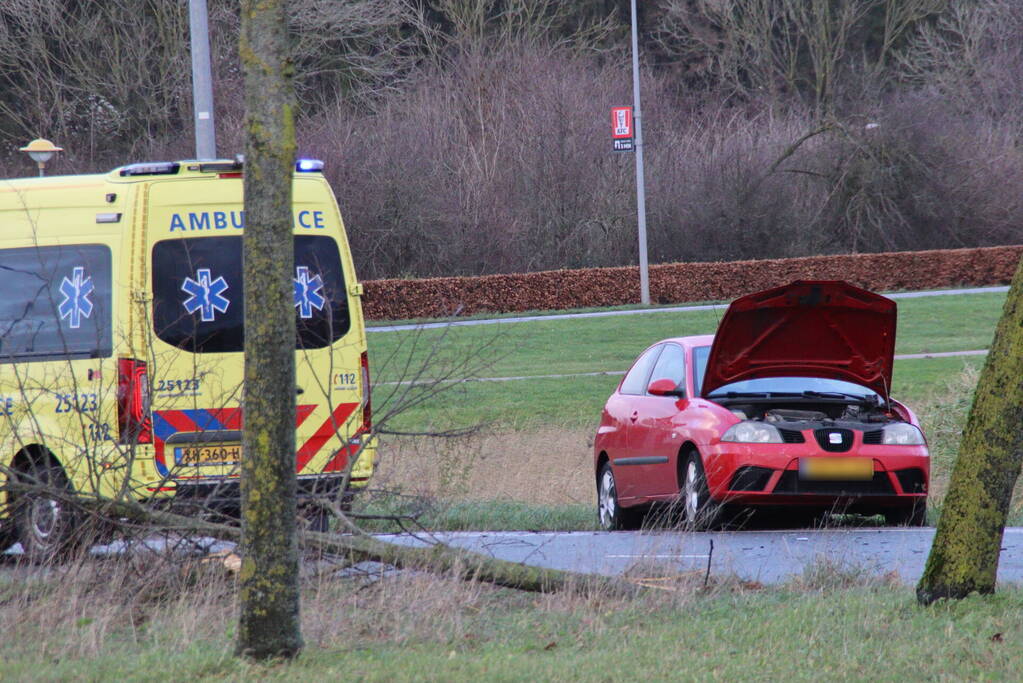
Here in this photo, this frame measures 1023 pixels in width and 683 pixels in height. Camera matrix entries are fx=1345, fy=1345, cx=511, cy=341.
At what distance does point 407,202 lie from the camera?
36.1 m

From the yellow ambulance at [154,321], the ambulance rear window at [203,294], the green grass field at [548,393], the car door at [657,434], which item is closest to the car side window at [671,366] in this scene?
the car door at [657,434]

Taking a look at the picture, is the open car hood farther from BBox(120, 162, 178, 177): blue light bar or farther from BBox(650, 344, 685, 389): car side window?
BBox(120, 162, 178, 177): blue light bar

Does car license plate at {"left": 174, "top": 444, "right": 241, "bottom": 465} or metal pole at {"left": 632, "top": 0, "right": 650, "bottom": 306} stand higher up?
metal pole at {"left": 632, "top": 0, "right": 650, "bottom": 306}

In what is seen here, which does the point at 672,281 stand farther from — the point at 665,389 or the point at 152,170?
the point at 152,170

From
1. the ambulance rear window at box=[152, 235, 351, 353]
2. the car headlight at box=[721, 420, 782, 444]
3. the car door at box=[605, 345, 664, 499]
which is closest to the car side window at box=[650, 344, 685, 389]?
the car door at box=[605, 345, 664, 499]

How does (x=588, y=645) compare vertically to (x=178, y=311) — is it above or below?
below

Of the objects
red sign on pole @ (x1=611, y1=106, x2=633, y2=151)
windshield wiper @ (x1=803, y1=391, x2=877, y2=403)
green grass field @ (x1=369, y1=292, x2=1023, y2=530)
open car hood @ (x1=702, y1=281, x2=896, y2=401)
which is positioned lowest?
green grass field @ (x1=369, y1=292, x2=1023, y2=530)

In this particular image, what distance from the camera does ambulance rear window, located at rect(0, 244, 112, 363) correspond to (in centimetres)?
845

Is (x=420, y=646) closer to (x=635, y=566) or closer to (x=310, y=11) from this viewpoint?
(x=635, y=566)

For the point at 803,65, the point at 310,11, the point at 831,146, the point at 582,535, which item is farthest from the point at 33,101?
the point at 582,535

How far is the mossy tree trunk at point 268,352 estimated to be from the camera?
5.02 meters

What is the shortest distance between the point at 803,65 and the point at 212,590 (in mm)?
44423

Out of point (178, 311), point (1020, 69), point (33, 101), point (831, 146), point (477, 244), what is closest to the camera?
point (178, 311)

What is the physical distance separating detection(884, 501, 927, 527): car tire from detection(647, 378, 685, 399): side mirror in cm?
171
